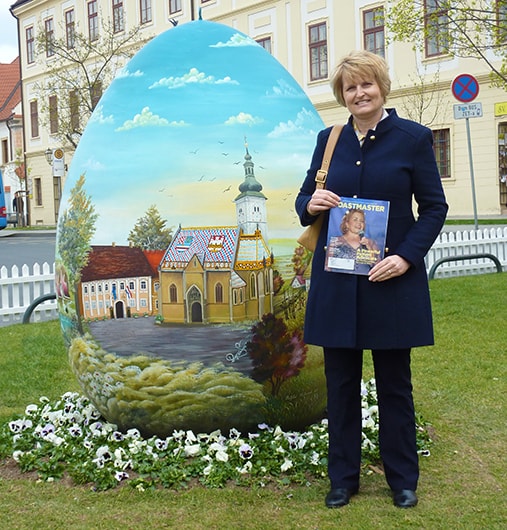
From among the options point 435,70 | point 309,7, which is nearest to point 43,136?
point 309,7

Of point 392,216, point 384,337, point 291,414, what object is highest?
point 392,216

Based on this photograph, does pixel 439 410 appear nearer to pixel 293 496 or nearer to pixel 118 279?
pixel 293 496

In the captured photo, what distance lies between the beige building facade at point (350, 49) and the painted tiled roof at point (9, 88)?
10.0 m

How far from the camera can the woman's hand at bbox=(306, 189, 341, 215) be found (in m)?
3.53

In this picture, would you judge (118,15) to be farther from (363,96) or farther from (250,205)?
(363,96)

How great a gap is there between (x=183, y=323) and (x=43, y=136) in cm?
4378

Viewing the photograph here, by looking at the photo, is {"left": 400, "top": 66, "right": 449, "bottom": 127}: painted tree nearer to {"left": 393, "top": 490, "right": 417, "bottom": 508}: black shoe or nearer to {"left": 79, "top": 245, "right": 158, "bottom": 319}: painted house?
{"left": 79, "top": 245, "right": 158, "bottom": 319}: painted house

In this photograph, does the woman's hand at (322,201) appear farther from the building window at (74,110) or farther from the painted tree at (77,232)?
the building window at (74,110)

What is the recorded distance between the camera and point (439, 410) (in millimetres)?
5336

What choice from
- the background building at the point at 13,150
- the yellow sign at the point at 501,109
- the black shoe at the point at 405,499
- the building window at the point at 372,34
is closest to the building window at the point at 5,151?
the background building at the point at 13,150

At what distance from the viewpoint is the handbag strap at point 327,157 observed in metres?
3.63


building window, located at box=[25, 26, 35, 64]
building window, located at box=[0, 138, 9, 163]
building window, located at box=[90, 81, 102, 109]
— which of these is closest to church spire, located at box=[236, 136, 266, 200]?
building window, located at box=[90, 81, 102, 109]

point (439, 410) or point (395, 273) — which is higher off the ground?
point (395, 273)

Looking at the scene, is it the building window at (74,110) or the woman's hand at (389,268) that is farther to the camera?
the building window at (74,110)
